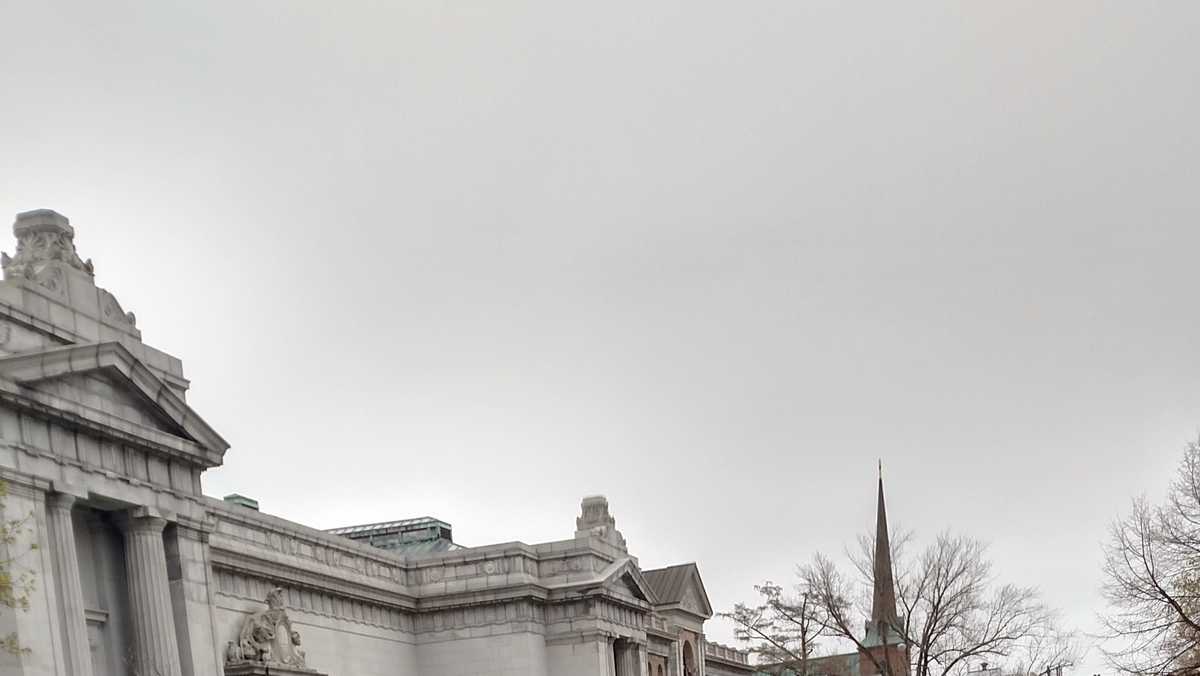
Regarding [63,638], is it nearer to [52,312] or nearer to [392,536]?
[52,312]

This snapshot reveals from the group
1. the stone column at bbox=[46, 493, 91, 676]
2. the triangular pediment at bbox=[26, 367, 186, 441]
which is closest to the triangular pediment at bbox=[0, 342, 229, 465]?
the triangular pediment at bbox=[26, 367, 186, 441]

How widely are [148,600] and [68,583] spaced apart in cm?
237

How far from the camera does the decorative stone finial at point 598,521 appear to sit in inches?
2077

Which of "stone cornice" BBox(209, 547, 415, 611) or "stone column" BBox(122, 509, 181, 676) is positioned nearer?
"stone column" BBox(122, 509, 181, 676)

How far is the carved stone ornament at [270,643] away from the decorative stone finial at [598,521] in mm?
17912

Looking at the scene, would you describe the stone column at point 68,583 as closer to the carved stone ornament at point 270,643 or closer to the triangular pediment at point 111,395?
the triangular pediment at point 111,395

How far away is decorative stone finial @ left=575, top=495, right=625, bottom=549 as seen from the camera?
173 ft

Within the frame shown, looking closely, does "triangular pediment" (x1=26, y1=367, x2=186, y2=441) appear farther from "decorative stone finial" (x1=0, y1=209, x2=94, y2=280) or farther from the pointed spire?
the pointed spire

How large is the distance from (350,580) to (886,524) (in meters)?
68.0

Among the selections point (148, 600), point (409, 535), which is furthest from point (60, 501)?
point (409, 535)

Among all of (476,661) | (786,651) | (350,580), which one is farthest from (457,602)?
(786,651)

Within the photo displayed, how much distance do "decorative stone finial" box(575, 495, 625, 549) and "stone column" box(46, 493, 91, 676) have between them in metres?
31.1

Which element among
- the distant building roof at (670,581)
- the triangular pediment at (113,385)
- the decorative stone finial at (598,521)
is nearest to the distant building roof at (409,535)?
the decorative stone finial at (598,521)

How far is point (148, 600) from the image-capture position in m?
24.2
